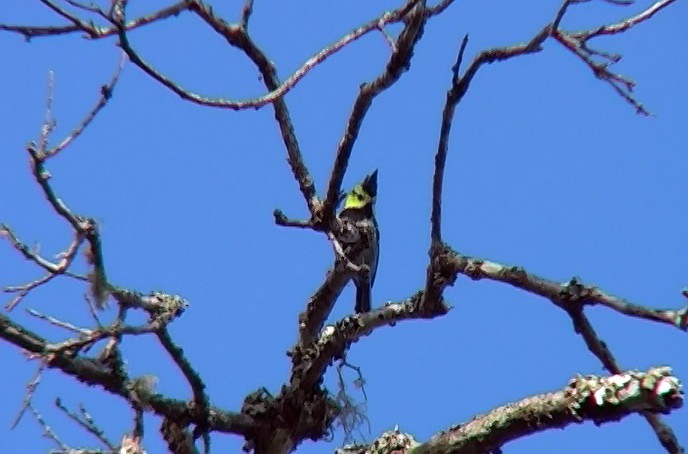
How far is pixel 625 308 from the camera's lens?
1588 millimetres

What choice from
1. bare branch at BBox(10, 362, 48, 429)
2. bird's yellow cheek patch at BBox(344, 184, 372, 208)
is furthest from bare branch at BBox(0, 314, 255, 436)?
bird's yellow cheek patch at BBox(344, 184, 372, 208)

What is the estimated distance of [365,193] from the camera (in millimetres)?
3805

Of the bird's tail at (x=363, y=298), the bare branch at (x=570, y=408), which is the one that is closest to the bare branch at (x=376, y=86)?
the bare branch at (x=570, y=408)

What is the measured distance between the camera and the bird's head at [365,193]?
3.73 meters

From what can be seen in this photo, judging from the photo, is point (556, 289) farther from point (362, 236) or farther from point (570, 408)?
point (362, 236)

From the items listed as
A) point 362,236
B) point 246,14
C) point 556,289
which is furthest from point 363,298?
point 556,289

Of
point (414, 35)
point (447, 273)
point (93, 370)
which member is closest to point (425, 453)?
point (447, 273)

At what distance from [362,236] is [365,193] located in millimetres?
806

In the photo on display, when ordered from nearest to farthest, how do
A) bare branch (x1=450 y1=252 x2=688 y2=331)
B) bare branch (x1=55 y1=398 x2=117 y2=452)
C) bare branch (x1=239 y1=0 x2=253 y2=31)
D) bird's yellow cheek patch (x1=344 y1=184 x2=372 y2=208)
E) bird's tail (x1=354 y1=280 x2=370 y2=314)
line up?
bare branch (x1=450 y1=252 x2=688 y2=331) < bare branch (x1=55 y1=398 x2=117 y2=452) < bare branch (x1=239 y1=0 x2=253 y2=31) < bird's tail (x1=354 y1=280 x2=370 y2=314) < bird's yellow cheek patch (x1=344 y1=184 x2=372 y2=208)

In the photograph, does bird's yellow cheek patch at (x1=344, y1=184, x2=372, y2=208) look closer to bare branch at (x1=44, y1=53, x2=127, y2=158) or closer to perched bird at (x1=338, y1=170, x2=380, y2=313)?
perched bird at (x1=338, y1=170, x2=380, y2=313)

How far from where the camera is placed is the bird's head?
3.73m

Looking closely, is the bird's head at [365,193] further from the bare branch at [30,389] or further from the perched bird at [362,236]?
the bare branch at [30,389]

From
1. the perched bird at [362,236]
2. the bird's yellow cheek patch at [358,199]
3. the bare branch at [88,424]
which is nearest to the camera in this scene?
the bare branch at [88,424]

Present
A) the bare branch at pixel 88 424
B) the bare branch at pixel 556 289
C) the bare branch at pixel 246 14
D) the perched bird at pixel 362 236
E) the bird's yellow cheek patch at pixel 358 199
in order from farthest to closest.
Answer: the bird's yellow cheek patch at pixel 358 199, the perched bird at pixel 362 236, the bare branch at pixel 246 14, the bare branch at pixel 88 424, the bare branch at pixel 556 289
